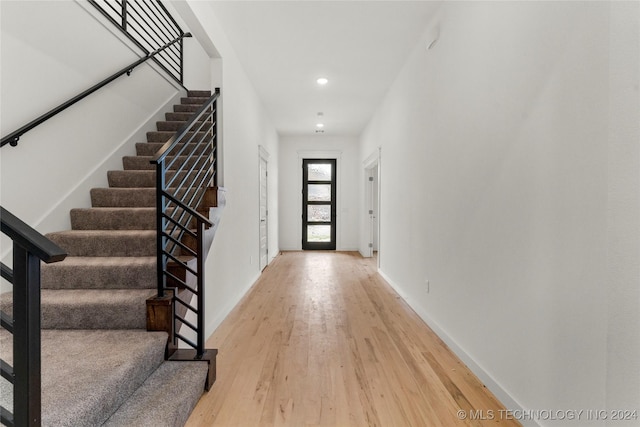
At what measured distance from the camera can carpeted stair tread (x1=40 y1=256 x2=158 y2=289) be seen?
2.06 meters

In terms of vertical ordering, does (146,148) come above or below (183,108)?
below

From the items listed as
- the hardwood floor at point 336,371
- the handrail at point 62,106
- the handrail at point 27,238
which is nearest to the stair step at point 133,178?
the handrail at point 62,106

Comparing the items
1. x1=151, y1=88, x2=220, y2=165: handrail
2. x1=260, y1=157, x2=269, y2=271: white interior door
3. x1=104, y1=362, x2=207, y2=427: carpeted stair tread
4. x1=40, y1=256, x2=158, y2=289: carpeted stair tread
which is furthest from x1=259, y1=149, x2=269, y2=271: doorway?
x1=104, y1=362, x2=207, y2=427: carpeted stair tread

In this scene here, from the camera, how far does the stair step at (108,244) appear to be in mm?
2295

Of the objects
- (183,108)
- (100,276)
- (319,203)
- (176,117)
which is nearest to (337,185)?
(319,203)

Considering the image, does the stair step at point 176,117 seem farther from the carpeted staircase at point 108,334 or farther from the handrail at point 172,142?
the carpeted staircase at point 108,334

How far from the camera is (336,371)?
2.11m

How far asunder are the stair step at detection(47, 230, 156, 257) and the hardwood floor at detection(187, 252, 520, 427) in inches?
37.4

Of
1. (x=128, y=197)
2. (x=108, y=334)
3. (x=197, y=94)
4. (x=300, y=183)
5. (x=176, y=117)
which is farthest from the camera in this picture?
(x=300, y=183)

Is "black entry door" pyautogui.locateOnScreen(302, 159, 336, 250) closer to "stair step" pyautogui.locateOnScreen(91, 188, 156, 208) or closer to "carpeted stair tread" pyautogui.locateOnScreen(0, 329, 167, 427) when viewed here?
"stair step" pyautogui.locateOnScreen(91, 188, 156, 208)

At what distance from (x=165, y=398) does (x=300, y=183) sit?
21.1 feet

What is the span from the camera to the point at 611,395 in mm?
1095

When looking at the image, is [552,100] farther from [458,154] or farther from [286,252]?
[286,252]

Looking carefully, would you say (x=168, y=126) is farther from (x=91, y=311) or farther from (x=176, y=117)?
(x=91, y=311)
